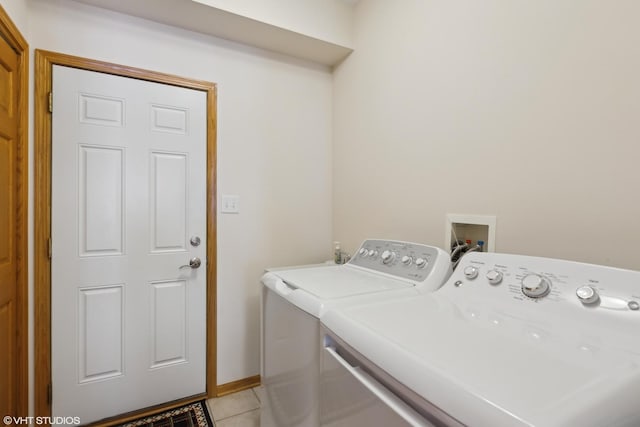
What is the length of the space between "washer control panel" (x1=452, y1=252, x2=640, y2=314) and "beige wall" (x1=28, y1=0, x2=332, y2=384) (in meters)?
1.32

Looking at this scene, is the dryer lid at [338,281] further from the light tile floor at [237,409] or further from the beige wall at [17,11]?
the beige wall at [17,11]

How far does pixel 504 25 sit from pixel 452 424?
1.42 m

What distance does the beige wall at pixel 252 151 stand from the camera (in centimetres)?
185

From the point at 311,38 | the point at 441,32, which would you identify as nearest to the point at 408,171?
the point at 441,32

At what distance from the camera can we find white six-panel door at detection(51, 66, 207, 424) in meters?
1.65

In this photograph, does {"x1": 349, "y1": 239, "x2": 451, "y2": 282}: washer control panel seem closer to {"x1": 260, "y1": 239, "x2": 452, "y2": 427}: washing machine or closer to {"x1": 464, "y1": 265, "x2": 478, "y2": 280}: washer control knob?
{"x1": 260, "y1": 239, "x2": 452, "y2": 427}: washing machine

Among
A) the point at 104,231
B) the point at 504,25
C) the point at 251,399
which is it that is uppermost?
the point at 504,25

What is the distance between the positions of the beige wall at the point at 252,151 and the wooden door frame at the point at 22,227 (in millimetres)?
361

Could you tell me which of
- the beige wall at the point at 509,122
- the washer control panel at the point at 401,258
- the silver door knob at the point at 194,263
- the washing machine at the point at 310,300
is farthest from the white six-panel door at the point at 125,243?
the beige wall at the point at 509,122

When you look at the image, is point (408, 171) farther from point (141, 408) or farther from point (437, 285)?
point (141, 408)

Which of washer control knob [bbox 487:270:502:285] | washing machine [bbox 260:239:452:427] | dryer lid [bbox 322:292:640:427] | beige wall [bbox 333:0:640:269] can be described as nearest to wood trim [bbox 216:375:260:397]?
washing machine [bbox 260:239:452:427]

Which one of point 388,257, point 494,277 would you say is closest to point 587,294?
point 494,277

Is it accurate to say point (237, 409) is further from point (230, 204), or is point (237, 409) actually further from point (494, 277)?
point (494, 277)

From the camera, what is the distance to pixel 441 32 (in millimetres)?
1517
